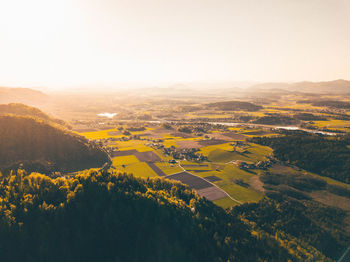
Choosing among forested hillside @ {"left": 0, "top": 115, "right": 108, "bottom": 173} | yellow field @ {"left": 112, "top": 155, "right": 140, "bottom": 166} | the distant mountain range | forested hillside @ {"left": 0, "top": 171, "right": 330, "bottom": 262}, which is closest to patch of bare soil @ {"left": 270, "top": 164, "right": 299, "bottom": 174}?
forested hillside @ {"left": 0, "top": 171, "right": 330, "bottom": 262}

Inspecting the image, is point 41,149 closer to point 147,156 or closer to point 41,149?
point 41,149

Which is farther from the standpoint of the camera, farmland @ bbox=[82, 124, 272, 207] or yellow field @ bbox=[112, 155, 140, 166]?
yellow field @ bbox=[112, 155, 140, 166]

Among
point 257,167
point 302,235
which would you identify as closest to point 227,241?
point 302,235

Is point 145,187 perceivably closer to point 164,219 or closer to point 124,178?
point 124,178

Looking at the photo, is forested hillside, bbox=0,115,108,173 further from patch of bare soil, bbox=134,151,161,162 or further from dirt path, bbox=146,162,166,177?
dirt path, bbox=146,162,166,177

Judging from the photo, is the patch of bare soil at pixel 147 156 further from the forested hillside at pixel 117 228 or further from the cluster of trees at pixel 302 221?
the cluster of trees at pixel 302 221

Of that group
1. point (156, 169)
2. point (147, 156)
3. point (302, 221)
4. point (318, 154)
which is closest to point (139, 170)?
point (156, 169)

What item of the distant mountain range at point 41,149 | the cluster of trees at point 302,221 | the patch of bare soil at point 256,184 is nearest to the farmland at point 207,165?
the patch of bare soil at point 256,184
